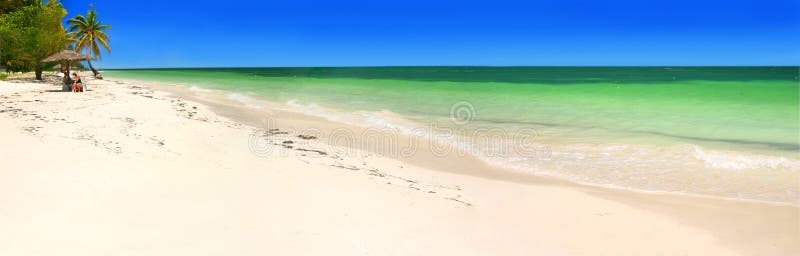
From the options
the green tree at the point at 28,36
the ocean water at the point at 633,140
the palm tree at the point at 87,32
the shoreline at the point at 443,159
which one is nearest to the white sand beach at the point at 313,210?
the shoreline at the point at 443,159

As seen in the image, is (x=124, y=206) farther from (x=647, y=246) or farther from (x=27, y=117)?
(x=27, y=117)

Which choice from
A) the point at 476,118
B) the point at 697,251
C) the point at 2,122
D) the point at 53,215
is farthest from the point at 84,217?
the point at 476,118

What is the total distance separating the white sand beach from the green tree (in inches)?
741

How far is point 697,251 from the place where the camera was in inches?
139

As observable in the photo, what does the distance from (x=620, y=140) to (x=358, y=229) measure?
7.03 metres

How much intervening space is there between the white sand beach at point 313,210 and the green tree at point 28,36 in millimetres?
18810

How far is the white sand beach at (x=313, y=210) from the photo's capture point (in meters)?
3.05

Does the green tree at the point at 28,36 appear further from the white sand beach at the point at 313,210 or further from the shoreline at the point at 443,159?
the white sand beach at the point at 313,210

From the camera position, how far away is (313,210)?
382 centimetres

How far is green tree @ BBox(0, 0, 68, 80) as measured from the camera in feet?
65.6

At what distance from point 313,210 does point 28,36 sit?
2500 centimetres

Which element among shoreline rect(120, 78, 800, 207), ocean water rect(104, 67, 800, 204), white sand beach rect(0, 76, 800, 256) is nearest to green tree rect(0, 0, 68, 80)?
ocean water rect(104, 67, 800, 204)

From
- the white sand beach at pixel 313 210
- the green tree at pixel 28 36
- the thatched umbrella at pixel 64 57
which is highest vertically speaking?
the green tree at pixel 28 36

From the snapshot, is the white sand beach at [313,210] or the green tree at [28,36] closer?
the white sand beach at [313,210]
